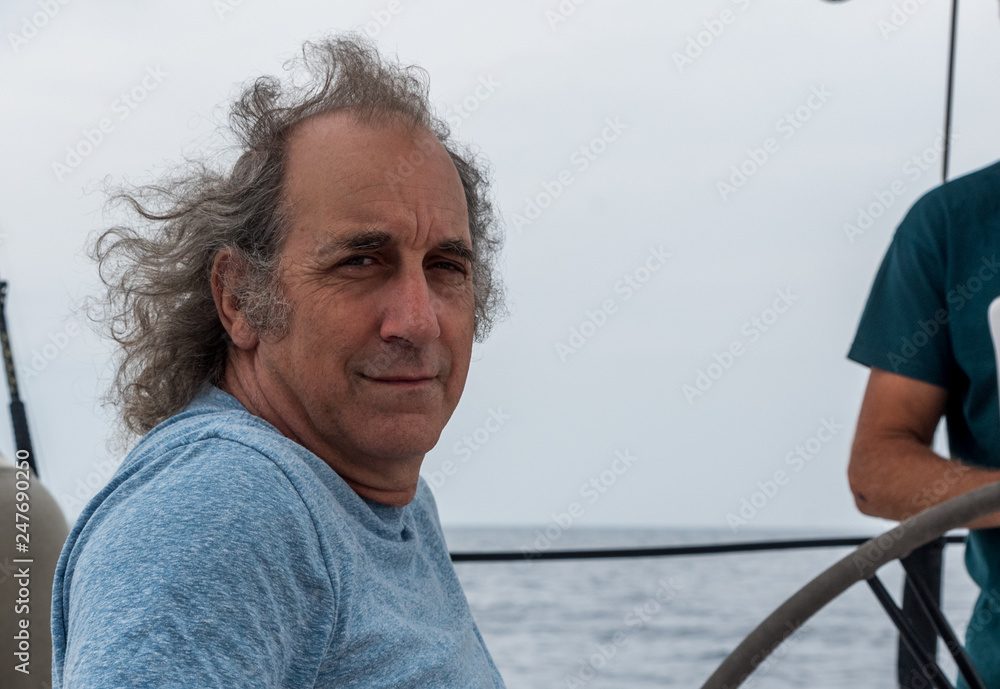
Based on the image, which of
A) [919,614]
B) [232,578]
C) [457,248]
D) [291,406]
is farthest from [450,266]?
[919,614]

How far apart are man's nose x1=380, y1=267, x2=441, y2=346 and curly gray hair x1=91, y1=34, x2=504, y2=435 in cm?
11

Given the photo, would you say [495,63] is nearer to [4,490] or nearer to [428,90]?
[428,90]

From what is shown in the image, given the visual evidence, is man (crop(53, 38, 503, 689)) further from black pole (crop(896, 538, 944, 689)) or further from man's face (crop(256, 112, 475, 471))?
black pole (crop(896, 538, 944, 689))

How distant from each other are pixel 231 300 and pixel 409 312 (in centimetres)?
22

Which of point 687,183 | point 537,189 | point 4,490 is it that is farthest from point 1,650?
point 687,183

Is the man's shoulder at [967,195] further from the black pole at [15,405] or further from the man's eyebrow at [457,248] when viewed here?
the black pole at [15,405]

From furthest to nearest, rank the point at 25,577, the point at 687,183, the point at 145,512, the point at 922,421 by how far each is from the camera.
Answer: the point at 687,183
the point at 922,421
the point at 25,577
the point at 145,512

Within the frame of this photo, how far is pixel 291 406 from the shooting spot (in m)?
0.97

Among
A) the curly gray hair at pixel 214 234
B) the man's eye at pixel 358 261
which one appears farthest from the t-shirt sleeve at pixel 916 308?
the man's eye at pixel 358 261

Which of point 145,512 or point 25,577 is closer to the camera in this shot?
point 145,512

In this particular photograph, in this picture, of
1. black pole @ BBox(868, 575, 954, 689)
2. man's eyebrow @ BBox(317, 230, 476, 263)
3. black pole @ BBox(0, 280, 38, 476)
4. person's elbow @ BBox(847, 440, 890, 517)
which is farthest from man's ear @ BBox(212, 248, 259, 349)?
person's elbow @ BBox(847, 440, 890, 517)

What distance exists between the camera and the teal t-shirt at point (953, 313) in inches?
55.4

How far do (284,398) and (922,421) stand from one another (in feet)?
3.37

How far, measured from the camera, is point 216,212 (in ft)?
3.44
